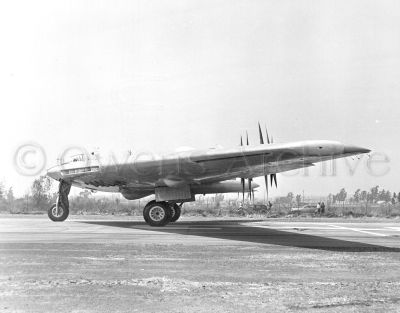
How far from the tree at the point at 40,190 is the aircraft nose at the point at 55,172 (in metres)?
29.8

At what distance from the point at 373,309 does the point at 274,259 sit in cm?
465

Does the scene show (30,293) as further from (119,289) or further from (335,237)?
(335,237)

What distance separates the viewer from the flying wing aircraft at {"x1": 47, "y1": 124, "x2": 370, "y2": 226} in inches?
597

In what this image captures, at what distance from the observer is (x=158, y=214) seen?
20.4m

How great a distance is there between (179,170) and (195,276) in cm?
1016

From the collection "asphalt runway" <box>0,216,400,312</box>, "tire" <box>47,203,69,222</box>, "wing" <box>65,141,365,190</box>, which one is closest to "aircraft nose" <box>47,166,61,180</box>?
"wing" <box>65,141,365,190</box>

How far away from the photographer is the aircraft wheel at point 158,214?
20.4 m

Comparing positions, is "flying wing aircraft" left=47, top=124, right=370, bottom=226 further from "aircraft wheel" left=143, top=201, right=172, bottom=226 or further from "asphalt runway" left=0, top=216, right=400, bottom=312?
"asphalt runway" left=0, top=216, right=400, bottom=312

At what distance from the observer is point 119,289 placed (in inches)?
295

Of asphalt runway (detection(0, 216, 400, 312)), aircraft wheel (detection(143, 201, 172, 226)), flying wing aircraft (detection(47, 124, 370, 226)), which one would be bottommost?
asphalt runway (detection(0, 216, 400, 312))

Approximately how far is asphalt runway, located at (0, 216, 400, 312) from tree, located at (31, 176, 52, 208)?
127 ft

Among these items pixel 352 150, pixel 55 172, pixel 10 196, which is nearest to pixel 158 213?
pixel 55 172

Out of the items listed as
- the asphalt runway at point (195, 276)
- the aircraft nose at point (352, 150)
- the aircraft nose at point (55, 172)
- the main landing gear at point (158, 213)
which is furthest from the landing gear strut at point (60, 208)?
the aircraft nose at point (352, 150)

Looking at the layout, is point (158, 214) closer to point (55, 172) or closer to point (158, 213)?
point (158, 213)
